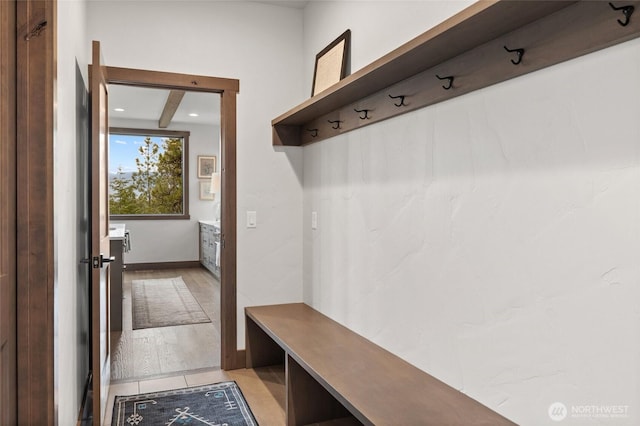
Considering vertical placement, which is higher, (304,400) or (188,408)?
(304,400)

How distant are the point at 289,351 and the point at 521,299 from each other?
1.23 meters

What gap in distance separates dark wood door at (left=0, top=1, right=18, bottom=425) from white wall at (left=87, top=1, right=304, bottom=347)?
1.73 m

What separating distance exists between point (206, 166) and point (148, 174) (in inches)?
40.1

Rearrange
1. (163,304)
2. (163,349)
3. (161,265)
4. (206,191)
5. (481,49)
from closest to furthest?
1. (481,49)
2. (163,349)
3. (163,304)
4. (161,265)
5. (206,191)

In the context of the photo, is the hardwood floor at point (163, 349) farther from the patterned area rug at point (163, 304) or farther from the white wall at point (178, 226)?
the white wall at point (178, 226)

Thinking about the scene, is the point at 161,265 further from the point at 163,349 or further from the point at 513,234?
the point at 513,234

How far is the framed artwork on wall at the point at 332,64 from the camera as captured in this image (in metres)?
2.74

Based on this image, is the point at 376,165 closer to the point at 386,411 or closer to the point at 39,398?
the point at 386,411

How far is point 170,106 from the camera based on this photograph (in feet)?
20.7

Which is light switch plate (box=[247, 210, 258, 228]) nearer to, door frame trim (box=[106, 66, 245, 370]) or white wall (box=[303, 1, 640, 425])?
door frame trim (box=[106, 66, 245, 370])

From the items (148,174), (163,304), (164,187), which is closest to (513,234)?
(163,304)

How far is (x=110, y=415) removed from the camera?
253 cm

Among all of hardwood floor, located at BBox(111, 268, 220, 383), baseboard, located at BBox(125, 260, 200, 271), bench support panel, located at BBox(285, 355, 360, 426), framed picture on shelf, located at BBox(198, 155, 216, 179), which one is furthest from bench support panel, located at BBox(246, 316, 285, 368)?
framed picture on shelf, located at BBox(198, 155, 216, 179)

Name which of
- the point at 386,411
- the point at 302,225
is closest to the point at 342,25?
the point at 302,225
